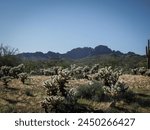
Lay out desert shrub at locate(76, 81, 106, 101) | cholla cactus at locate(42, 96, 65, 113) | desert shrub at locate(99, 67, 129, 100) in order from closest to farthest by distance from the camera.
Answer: cholla cactus at locate(42, 96, 65, 113) < desert shrub at locate(99, 67, 129, 100) < desert shrub at locate(76, 81, 106, 101)

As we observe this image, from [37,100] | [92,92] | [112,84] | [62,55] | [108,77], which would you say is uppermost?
[62,55]

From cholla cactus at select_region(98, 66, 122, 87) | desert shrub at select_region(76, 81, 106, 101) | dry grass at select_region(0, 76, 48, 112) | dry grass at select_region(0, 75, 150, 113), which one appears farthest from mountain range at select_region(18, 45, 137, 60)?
dry grass at select_region(0, 76, 48, 112)

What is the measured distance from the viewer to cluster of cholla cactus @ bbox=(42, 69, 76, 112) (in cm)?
878

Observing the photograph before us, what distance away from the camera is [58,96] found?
29.5 feet

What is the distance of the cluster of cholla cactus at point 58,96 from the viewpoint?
8.78 metres

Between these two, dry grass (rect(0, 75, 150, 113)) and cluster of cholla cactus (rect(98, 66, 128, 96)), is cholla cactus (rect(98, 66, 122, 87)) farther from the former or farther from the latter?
dry grass (rect(0, 75, 150, 113))

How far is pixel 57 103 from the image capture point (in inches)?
345

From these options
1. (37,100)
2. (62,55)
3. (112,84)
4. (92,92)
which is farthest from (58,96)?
(62,55)

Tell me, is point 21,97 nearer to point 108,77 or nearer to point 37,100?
point 37,100

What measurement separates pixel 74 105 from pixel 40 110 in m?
0.87

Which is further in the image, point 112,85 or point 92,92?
point 92,92

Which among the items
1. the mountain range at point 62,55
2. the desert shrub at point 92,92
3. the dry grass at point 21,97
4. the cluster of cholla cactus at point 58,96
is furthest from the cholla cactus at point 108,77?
the mountain range at point 62,55

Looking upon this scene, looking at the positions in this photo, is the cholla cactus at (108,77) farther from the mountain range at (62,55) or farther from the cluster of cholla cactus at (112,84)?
the mountain range at (62,55)

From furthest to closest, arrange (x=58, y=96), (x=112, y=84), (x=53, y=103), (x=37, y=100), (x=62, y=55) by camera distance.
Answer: (x=62, y=55) → (x=112, y=84) → (x=37, y=100) → (x=58, y=96) → (x=53, y=103)
